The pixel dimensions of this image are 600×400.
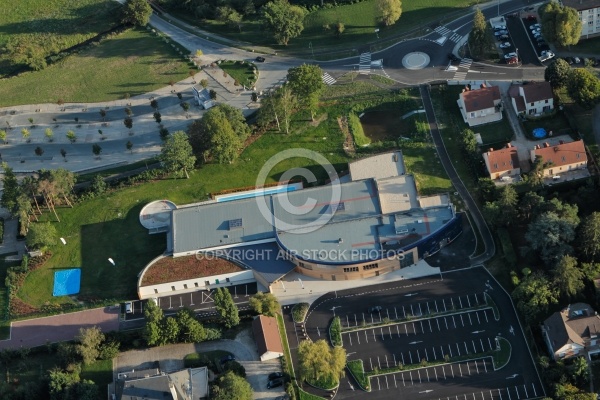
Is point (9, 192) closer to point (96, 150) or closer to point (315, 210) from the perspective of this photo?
point (96, 150)

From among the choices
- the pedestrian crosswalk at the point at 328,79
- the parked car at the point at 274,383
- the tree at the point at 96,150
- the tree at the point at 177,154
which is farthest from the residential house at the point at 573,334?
the tree at the point at 96,150

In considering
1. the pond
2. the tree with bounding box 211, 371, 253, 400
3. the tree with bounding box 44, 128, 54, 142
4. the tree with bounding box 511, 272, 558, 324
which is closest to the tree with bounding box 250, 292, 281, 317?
the tree with bounding box 211, 371, 253, 400

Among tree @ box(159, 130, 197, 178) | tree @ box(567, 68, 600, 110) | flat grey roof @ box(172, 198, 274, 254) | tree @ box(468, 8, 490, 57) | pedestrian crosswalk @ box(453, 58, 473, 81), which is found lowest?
flat grey roof @ box(172, 198, 274, 254)

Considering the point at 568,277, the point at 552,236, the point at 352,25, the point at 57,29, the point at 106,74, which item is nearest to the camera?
the point at 568,277

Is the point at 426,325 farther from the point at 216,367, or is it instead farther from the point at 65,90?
the point at 65,90

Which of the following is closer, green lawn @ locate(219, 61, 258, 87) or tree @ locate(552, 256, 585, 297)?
tree @ locate(552, 256, 585, 297)

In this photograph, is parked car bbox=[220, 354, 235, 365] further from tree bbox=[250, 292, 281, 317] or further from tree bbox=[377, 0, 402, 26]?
tree bbox=[377, 0, 402, 26]

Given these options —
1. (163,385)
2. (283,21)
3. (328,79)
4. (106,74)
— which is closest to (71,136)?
(106,74)
